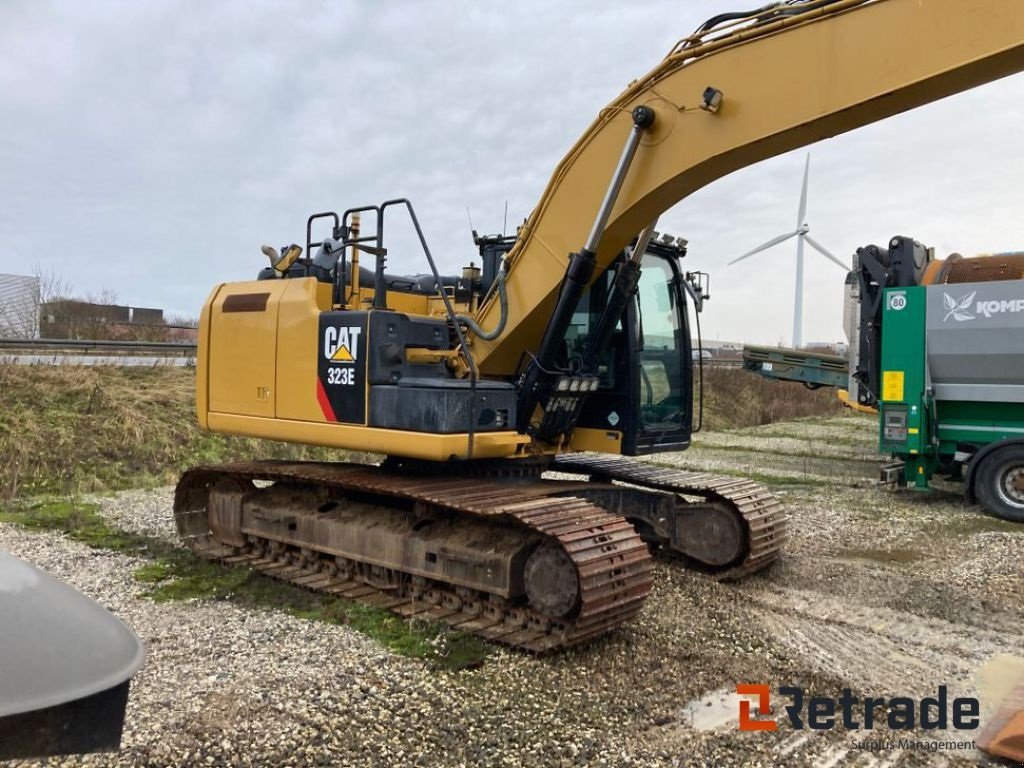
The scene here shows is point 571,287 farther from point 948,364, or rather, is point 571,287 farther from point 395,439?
point 948,364

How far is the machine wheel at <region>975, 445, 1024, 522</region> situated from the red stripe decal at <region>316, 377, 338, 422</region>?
7.48 metres

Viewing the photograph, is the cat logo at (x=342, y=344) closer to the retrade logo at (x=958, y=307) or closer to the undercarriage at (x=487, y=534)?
the undercarriage at (x=487, y=534)

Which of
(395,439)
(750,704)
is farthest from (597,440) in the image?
(750,704)

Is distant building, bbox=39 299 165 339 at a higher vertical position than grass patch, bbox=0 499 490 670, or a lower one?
higher

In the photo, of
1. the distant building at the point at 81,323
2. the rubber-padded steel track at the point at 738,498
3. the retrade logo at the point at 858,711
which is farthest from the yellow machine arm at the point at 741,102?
the distant building at the point at 81,323

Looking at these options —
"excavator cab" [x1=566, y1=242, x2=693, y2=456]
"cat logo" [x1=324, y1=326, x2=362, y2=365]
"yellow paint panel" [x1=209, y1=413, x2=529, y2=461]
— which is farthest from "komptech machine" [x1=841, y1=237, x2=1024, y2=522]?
"cat logo" [x1=324, y1=326, x2=362, y2=365]

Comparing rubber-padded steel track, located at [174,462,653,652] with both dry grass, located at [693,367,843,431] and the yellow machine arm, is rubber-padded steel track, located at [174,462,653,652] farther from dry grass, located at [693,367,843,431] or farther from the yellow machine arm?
dry grass, located at [693,367,843,431]

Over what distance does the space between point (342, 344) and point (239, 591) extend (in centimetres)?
202

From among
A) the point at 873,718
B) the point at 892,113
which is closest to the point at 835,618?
the point at 873,718

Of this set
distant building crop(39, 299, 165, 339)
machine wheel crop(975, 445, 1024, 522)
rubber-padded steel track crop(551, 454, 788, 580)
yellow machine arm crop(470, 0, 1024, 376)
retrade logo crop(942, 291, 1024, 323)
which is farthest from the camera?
distant building crop(39, 299, 165, 339)

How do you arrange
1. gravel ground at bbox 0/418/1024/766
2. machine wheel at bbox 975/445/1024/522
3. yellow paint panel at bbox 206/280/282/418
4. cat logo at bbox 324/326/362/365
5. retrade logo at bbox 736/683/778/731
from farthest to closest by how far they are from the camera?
1. machine wheel at bbox 975/445/1024/522
2. yellow paint panel at bbox 206/280/282/418
3. cat logo at bbox 324/326/362/365
4. retrade logo at bbox 736/683/778/731
5. gravel ground at bbox 0/418/1024/766

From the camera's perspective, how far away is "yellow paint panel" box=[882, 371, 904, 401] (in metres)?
10.1

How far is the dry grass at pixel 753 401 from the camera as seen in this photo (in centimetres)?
2320

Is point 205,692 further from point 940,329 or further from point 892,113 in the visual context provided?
point 940,329
